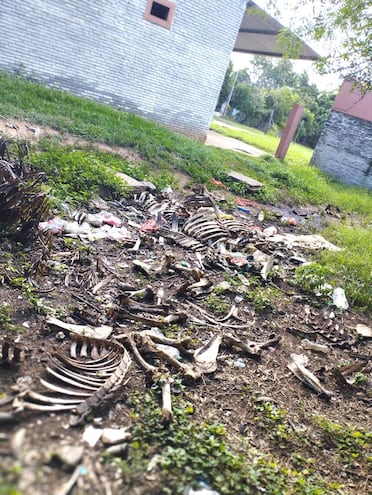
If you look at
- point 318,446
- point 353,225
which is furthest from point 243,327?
point 353,225

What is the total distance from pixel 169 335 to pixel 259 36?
53.0 feet

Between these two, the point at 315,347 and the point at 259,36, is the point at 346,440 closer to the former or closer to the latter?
the point at 315,347

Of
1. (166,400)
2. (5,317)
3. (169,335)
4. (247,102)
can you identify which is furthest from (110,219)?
(247,102)

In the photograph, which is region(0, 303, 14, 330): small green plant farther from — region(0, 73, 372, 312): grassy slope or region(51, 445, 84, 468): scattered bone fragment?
region(0, 73, 372, 312): grassy slope

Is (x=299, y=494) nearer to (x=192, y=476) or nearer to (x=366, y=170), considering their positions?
(x=192, y=476)

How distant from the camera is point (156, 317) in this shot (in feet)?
12.4

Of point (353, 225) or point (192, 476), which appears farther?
point (353, 225)

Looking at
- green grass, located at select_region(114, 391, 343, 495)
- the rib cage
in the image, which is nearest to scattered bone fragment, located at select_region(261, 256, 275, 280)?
the rib cage

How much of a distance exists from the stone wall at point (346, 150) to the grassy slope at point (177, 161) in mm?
3839

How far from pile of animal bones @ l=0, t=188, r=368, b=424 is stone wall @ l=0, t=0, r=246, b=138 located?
6.18 m

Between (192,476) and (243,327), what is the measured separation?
2.09 meters

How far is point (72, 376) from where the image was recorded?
8.63ft

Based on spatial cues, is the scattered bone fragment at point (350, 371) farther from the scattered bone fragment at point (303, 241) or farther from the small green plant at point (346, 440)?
the scattered bone fragment at point (303, 241)

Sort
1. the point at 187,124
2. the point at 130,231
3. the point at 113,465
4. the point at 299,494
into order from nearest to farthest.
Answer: the point at 113,465 → the point at 299,494 → the point at 130,231 → the point at 187,124
